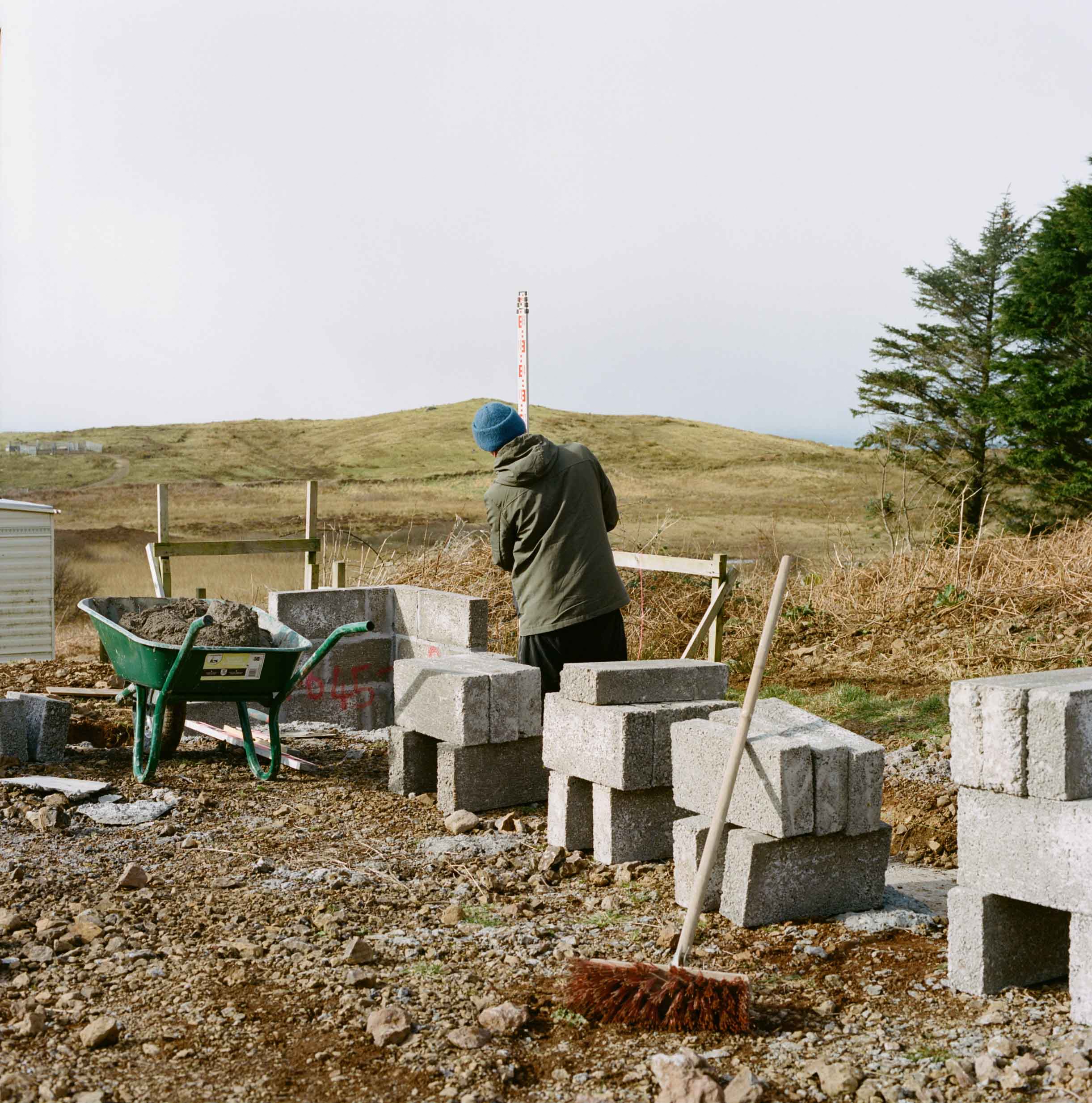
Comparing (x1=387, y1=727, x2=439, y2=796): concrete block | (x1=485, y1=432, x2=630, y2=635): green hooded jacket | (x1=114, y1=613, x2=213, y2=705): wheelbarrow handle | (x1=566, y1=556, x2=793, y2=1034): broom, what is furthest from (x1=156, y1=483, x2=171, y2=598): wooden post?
(x1=566, y1=556, x2=793, y2=1034): broom

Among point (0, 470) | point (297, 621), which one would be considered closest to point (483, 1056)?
point (297, 621)

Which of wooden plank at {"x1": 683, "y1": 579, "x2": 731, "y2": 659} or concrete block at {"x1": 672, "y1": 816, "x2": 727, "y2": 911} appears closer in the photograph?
concrete block at {"x1": 672, "y1": 816, "x2": 727, "y2": 911}

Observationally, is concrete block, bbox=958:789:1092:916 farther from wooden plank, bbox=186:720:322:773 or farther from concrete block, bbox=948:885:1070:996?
wooden plank, bbox=186:720:322:773

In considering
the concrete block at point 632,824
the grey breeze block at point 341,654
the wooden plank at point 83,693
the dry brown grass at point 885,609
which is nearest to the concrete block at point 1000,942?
the concrete block at point 632,824

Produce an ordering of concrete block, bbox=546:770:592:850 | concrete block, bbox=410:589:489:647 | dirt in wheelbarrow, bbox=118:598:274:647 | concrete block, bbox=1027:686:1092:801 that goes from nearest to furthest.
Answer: concrete block, bbox=1027:686:1092:801
concrete block, bbox=546:770:592:850
dirt in wheelbarrow, bbox=118:598:274:647
concrete block, bbox=410:589:489:647

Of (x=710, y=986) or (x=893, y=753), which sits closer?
(x=710, y=986)

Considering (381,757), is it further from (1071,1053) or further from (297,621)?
(1071,1053)

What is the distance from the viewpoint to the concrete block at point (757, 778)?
3.77 m

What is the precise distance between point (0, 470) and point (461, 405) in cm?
2975

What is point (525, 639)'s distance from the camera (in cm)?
572

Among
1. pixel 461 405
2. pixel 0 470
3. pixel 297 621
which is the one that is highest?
pixel 461 405

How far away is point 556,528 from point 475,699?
879 mm

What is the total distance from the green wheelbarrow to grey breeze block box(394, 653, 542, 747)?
431mm

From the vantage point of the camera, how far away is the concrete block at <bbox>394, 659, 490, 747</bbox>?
17.4ft
